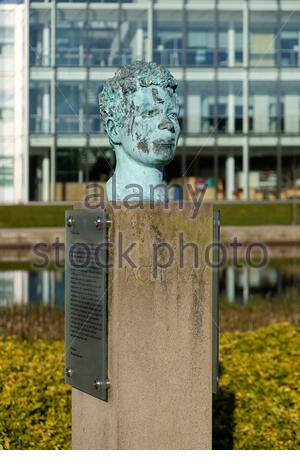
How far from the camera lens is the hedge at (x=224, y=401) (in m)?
6.92

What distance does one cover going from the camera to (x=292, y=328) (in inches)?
402

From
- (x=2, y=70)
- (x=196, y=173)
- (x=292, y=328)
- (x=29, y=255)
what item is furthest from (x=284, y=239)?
(x=292, y=328)

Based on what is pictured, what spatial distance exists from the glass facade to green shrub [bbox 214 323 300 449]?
2654 cm

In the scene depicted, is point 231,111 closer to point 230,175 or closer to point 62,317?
point 230,175

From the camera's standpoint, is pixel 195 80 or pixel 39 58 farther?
pixel 195 80

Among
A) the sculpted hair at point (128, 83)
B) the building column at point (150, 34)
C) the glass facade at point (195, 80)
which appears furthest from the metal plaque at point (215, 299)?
the building column at point (150, 34)

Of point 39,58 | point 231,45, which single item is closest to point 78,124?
point 39,58

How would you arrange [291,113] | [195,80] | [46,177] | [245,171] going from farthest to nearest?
[245,171] → [291,113] → [46,177] → [195,80]

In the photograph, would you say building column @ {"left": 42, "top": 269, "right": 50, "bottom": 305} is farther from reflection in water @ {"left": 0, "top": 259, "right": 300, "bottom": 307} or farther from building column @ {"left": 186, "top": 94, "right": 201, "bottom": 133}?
building column @ {"left": 186, "top": 94, "right": 201, "bottom": 133}

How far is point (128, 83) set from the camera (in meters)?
5.87

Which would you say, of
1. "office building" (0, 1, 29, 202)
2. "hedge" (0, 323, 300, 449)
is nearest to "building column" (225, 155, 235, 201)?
"office building" (0, 1, 29, 202)

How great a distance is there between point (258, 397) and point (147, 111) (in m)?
2.89

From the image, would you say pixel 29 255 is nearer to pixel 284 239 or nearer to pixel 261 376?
pixel 284 239

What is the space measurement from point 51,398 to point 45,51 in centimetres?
2904
